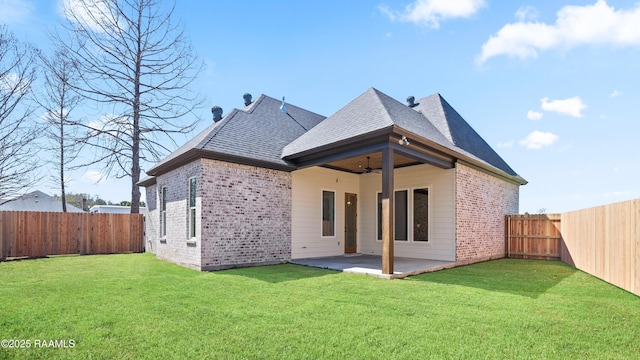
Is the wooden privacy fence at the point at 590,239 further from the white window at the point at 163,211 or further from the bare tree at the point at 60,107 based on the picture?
the bare tree at the point at 60,107

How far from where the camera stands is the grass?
3.48 meters

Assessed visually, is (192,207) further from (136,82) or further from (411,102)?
(136,82)

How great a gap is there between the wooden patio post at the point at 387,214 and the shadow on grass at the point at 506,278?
64cm

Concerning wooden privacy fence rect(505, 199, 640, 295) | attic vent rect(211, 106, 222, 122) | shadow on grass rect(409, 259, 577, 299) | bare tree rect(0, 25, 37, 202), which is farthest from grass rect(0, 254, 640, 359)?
bare tree rect(0, 25, 37, 202)

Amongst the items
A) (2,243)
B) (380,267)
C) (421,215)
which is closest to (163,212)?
(2,243)

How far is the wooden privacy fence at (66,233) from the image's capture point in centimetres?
1234

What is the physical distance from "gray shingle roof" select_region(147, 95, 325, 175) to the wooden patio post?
340 centimetres

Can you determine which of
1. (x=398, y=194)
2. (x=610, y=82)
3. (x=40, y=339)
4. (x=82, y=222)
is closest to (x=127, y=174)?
(x=82, y=222)

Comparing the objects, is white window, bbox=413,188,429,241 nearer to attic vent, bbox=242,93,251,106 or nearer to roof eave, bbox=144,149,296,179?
roof eave, bbox=144,149,296,179

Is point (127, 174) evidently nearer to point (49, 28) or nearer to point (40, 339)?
point (49, 28)

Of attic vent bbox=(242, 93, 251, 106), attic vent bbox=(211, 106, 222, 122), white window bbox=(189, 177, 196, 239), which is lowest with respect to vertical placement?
white window bbox=(189, 177, 196, 239)

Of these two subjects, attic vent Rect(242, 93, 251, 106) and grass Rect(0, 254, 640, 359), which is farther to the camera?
attic vent Rect(242, 93, 251, 106)

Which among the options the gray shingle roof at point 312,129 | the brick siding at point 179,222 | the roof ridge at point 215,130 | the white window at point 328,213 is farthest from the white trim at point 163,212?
the white window at point 328,213

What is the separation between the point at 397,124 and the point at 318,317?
514cm
